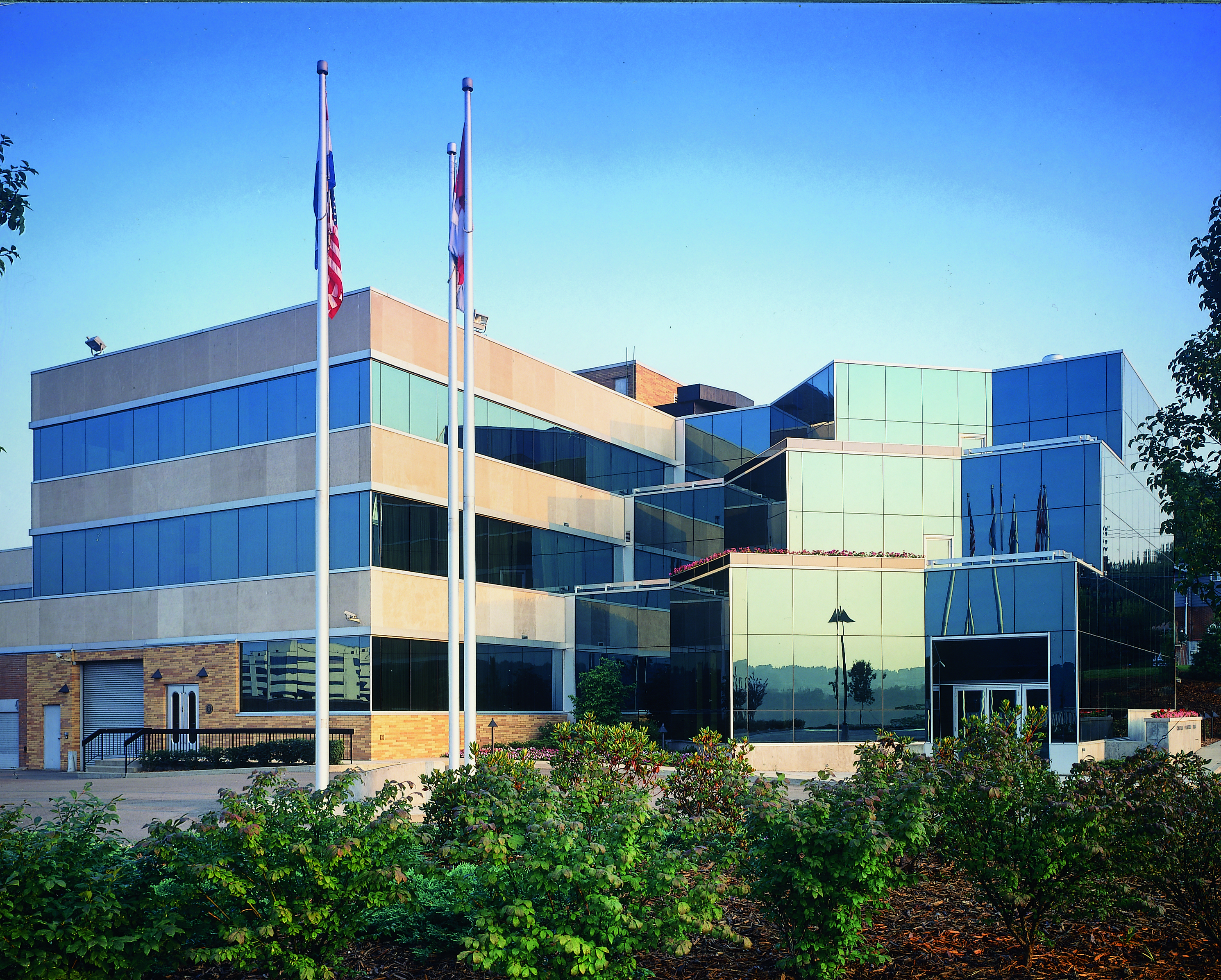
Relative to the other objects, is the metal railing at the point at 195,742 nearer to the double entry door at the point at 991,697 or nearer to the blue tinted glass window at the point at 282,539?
the blue tinted glass window at the point at 282,539

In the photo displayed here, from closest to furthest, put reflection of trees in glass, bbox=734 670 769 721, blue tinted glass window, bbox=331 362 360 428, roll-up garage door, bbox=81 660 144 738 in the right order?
reflection of trees in glass, bbox=734 670 769 721, blue tinted glass window, bbox=331 362 360 428, roll-up garage door, bbox=81 660 144 738

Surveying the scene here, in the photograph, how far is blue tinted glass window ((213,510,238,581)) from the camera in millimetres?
34625

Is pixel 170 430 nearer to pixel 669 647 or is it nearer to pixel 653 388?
pixel 669 647

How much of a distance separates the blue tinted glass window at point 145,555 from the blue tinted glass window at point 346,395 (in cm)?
793

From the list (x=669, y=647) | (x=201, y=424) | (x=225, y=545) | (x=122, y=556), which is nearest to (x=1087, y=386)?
(x=669, y=647)

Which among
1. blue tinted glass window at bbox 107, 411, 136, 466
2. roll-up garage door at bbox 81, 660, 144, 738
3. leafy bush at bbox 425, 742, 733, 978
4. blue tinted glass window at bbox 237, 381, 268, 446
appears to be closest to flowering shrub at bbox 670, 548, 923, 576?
blue tinted glass window at bbox 237, 381, 268, 446

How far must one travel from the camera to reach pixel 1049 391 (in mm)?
43688

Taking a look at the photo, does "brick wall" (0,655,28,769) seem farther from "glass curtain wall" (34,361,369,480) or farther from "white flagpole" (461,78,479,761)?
"white flagpole" (461,78,479,761)

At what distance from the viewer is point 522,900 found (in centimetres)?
676

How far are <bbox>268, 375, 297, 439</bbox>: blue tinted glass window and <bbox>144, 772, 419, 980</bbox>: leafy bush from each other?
27115 millimetres

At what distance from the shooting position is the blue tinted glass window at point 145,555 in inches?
1425

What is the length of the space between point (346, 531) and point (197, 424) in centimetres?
713

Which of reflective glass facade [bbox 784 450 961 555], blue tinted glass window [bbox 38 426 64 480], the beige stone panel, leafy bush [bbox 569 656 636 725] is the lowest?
leafy bush [bbox 569 656 636 725]

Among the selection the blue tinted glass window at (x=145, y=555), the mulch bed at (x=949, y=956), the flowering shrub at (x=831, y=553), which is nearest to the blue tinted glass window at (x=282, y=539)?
the blue tinted glass window at (x=145, y=555)
